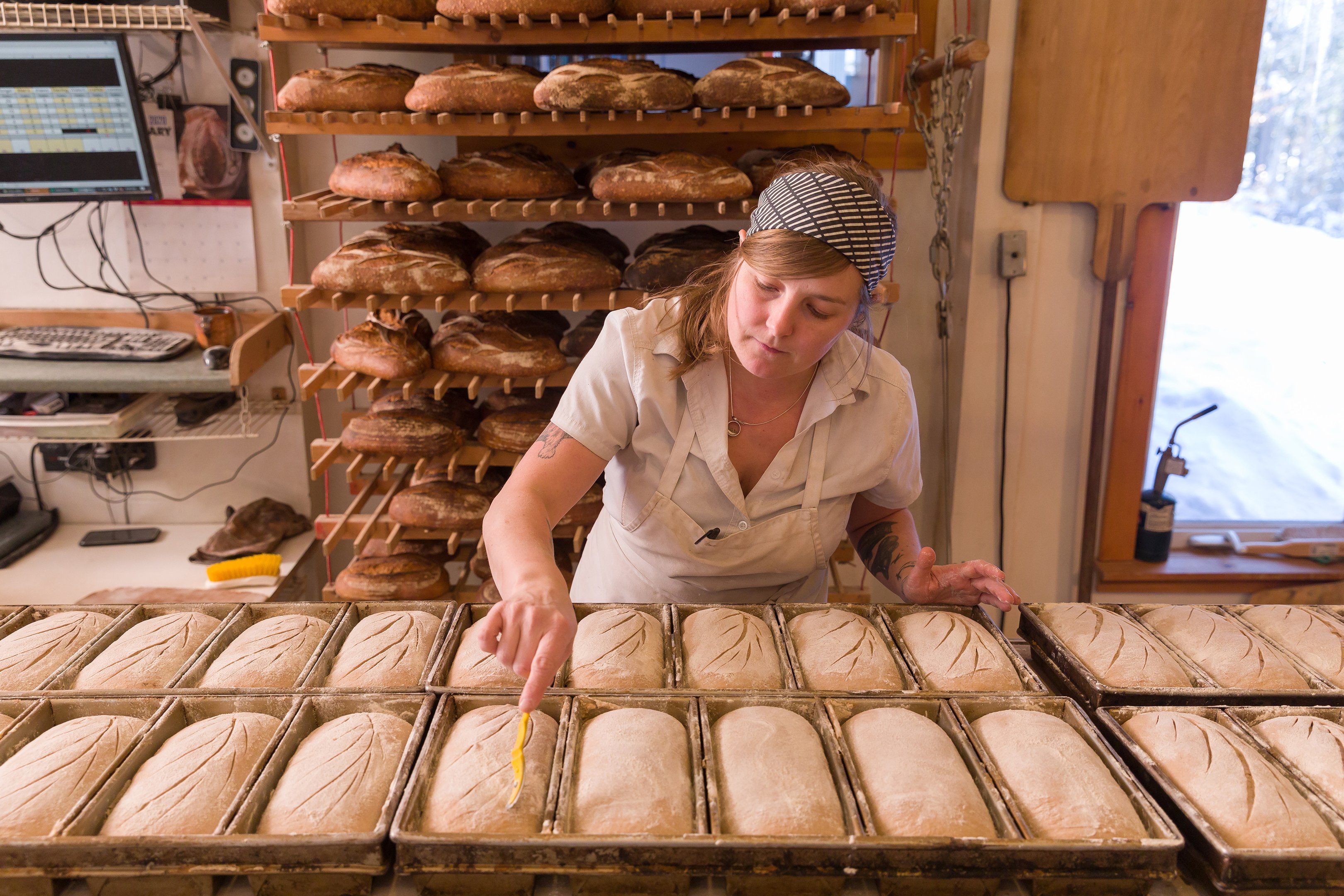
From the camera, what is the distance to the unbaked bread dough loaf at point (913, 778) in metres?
1.05

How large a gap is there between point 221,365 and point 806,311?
2.16 m

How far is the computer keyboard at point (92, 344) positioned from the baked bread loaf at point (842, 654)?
7.91ft

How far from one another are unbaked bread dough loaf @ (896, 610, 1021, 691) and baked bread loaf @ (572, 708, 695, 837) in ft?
1.40

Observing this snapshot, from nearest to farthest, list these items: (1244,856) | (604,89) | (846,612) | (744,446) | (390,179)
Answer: (1244,856)
(846,612)
(744,446)
(604,89)
(390,179)

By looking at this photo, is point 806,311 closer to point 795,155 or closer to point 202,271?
point 795,155

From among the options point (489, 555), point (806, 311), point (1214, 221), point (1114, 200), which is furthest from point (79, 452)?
point (1214, 221)

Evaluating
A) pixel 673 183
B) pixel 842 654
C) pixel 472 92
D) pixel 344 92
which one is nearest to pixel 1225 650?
pixel 842 654

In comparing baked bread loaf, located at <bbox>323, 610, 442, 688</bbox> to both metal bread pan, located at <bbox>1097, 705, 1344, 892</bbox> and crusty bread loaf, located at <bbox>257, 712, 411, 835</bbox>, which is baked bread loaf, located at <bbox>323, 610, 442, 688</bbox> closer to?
crusty bread loaf, located at <bbox>257, 712, 411, 835</bbox>

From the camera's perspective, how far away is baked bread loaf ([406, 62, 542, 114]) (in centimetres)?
229

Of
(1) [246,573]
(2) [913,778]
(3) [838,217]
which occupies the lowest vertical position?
(1) [246,573]

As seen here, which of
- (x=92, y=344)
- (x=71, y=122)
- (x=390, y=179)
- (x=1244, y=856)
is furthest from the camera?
(x=92, y=344)

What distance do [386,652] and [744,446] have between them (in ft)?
2.46

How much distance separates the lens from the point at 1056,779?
1.11m

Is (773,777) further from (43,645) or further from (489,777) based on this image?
(43,645)
